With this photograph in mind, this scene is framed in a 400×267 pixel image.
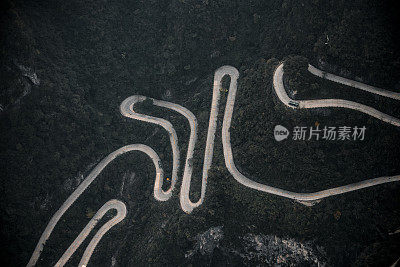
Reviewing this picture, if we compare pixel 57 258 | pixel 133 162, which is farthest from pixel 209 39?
pixel 57 258

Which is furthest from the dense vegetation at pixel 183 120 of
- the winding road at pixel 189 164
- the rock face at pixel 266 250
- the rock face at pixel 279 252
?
the rock face at pixel 279 252

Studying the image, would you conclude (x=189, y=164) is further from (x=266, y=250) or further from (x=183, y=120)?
(x=266, y=250)

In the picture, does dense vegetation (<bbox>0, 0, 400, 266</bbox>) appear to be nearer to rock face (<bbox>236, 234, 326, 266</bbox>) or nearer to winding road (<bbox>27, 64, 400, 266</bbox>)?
winding road (<bbox>27, 64, 400, 266</bbox>)

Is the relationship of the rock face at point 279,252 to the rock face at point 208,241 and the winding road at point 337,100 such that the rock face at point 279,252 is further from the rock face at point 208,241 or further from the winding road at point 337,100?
the winding road at point 337,100

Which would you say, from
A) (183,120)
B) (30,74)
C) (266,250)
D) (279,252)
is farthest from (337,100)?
(30,74)

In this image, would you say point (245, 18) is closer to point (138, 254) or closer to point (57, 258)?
point (138, 254)

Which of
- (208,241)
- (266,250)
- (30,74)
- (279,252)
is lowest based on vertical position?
(279,252)
